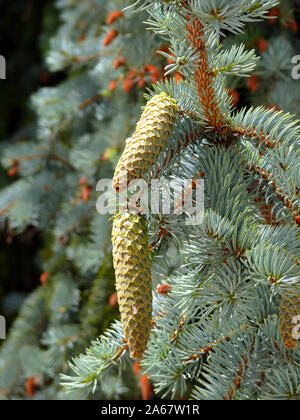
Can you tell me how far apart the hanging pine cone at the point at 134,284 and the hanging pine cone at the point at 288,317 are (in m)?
0.12

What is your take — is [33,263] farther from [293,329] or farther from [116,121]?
[293,329]

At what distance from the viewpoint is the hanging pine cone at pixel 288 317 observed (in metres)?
0.46

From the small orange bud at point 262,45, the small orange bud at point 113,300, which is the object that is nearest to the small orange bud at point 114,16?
the small orange bud at point 262,45

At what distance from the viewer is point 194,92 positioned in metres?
0.52

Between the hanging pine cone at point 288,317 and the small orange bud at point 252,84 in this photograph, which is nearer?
the hanging pine cone at point 288,317

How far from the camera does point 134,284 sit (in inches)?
18.1

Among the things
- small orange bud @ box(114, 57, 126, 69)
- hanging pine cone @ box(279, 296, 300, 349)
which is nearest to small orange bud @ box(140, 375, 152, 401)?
hanging pine cone @ box(279, 296, 300, 349)

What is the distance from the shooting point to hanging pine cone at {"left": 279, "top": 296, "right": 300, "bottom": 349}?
0.46 metres

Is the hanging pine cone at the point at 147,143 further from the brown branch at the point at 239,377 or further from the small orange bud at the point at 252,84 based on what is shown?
the small orange bud at the point at 252,84

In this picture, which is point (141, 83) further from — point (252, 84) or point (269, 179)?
point (269, 179)

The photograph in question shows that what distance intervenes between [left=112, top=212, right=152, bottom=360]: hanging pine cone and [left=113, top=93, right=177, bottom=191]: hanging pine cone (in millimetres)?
48

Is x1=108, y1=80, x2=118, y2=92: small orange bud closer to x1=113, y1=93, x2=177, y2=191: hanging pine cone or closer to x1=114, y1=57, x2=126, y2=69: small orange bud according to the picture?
x1=114, y1=57, x2=126, y2=69: small orange bud

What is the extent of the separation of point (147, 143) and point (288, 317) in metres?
0.20

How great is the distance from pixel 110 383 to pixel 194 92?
608mm
